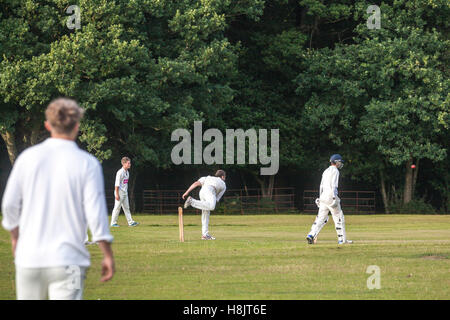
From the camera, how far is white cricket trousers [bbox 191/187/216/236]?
20.6 m

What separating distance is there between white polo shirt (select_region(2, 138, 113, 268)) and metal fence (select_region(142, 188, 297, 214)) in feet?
124

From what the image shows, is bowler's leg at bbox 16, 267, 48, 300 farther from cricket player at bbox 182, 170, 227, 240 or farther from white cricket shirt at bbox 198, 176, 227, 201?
white cricket shirt at bbox 198, 176, 227, 201

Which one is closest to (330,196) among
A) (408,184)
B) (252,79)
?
(408,184)

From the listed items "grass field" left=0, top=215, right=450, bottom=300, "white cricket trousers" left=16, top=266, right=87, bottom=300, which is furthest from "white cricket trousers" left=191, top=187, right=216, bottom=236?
"white cricket trousers" left=16, top=266, right=87, bottom=300

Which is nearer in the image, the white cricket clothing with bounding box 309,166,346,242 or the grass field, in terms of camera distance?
the grass field

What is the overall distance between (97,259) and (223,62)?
2601 centimetres

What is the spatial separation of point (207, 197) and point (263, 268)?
6442 mm

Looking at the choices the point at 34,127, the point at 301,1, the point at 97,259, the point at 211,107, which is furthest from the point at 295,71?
the point at 97,259

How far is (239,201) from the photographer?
146ft

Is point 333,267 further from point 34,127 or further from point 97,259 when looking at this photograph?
point 34,127

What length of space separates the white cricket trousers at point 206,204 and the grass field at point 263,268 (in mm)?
432

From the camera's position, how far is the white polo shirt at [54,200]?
600cm

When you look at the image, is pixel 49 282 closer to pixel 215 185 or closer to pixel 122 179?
pixel 215 185

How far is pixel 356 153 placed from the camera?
46.8m
